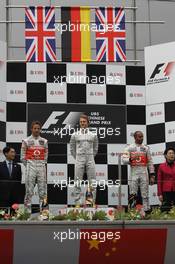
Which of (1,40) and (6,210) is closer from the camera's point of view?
(6,210)

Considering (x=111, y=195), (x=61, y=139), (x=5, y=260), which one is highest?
(x=61, y=139)

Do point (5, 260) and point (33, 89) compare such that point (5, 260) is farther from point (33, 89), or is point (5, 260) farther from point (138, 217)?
point (33, 89)

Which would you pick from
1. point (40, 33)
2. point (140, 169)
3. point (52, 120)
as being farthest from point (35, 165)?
point (40, 33)

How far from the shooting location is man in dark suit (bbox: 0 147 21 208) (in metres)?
9.77

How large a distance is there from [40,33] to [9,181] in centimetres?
355

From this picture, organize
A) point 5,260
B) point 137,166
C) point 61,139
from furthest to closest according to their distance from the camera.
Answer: point 61,139
point 137,166
point 5,260

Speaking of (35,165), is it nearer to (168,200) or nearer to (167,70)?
(168,200)

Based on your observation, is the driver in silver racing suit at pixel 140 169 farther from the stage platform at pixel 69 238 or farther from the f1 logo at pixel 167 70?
the f1 logo at pixel 167 70

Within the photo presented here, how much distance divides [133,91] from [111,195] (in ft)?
10.3

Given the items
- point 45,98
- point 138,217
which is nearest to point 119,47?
point 45,98

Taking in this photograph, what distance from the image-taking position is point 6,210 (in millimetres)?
9789

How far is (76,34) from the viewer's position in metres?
12.6

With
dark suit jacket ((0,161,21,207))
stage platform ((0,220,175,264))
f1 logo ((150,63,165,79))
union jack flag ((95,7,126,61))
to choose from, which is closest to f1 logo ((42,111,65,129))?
union jack flag ((95,7,126,61))

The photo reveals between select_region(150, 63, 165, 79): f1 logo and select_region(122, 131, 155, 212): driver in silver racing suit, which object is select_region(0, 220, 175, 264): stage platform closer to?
select_region(122, 131, 155, 212): driver in silver racing suit
